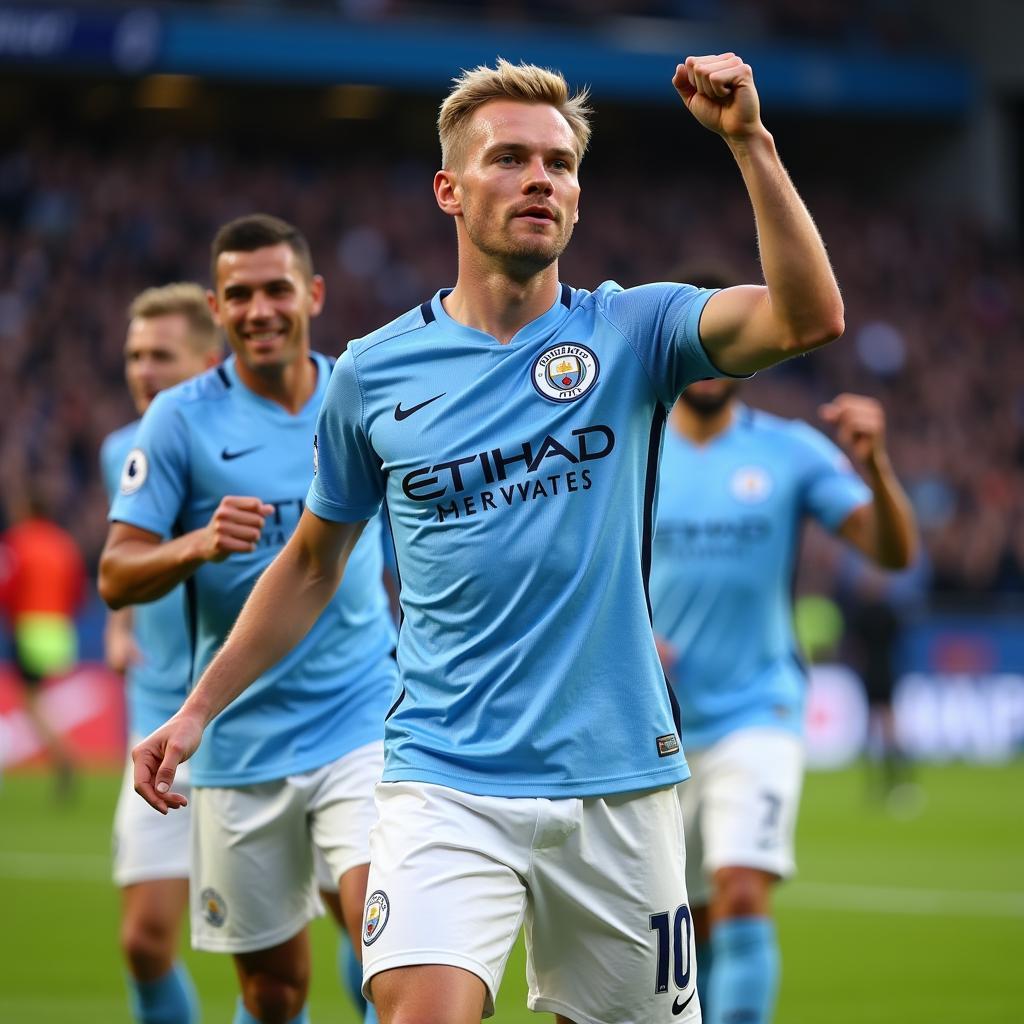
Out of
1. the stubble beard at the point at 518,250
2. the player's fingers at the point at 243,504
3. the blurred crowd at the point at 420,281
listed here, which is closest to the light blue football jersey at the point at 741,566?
the player's fingers at the point at 243,504

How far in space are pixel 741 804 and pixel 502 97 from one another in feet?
11.4

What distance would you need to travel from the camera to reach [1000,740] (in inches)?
826

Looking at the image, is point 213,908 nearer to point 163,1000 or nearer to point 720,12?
point 163,1000

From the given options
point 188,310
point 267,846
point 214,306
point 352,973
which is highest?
point 188,310

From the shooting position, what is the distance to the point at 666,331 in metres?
4.27

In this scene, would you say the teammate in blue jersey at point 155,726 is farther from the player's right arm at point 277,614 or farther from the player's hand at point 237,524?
the player's right arm at point 277,614

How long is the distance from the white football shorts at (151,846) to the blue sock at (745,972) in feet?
5.91

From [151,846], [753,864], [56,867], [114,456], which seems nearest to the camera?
[151,846]

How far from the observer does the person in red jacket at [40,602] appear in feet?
53.4

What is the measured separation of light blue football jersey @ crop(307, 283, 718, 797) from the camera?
4.25 meters

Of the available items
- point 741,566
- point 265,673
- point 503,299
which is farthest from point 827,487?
point 503,299

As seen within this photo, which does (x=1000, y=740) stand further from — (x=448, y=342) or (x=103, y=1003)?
(x=448, y=342)

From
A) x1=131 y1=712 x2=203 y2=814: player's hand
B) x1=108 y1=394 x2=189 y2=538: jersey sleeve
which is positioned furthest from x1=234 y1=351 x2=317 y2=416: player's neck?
x1=131 y1=712 x2=203 y2=814: player's hand

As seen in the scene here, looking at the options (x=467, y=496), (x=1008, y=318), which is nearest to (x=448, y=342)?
(x=467, y=496)
